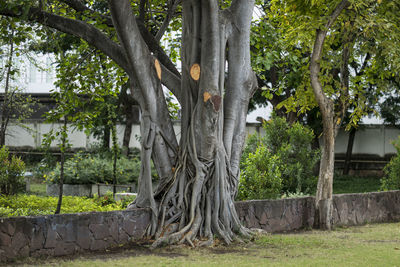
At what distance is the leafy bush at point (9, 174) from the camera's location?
599 inches

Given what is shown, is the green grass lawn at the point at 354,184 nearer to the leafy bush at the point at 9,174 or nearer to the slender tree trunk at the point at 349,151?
the slender tree trunk at the point at 349,151

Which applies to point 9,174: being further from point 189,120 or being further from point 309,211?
point 309,211

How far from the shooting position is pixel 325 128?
39.3ft

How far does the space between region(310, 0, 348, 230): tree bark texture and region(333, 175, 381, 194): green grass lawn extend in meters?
8.04

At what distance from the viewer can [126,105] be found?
23469 mm

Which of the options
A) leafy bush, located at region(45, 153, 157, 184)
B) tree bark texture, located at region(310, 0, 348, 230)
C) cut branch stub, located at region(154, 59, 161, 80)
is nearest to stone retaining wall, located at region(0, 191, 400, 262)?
tree bark texture, located at region(310, 0, 348, 230)

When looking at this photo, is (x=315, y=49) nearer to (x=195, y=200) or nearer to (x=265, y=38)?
(x=265, y=38)

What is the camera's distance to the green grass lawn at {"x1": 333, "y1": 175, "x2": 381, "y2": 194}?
20381 mm

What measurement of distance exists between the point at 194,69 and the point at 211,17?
909 mm

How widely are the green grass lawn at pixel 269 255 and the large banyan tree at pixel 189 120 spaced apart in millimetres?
464

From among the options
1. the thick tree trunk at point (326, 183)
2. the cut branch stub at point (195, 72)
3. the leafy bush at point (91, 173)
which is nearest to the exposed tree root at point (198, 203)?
the cut branch stub at point (195, 72)

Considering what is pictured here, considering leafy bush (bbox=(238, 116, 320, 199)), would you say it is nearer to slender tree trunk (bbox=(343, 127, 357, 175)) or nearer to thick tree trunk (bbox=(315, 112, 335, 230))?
thick tree trunk (bbox=(315, 112, 335, 230))

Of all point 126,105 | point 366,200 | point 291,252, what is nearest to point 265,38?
point 366,200

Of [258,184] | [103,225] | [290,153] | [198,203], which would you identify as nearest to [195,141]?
[198,203]
